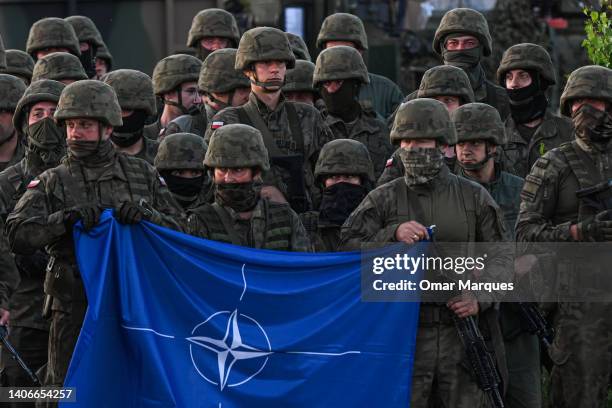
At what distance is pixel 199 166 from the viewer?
14031 mm

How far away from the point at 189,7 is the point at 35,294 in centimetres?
1109

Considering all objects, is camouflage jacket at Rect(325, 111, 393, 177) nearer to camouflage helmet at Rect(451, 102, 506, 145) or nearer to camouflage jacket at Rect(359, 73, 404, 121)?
camouflage jacket at Rect(359, 73, 404, 121)

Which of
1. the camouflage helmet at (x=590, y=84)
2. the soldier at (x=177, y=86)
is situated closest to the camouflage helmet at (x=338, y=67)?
the soldier at (x=177, y=86)

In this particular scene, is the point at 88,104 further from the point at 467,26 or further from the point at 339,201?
the point at 467,26

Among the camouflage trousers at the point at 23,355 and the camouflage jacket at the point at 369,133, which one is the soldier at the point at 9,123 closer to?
the camouflage trousers at the point at 23,355

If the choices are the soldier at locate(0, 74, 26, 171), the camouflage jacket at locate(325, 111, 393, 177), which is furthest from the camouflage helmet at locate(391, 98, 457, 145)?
the soldier at locate(0, 74, 26, 171)

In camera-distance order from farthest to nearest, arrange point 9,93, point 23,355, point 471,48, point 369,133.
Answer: point 471,48
point 369,133
point 9,93
point 23,355

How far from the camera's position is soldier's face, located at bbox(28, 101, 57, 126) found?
1403cm

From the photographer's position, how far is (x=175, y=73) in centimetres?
1648

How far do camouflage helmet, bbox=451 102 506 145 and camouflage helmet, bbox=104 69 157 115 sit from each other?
2265 millimetres

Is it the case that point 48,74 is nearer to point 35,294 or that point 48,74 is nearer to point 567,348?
point 35,294

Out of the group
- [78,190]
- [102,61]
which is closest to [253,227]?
[78,190]

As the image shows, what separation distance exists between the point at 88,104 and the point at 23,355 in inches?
76.8

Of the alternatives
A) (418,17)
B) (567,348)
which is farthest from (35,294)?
(418,17)
